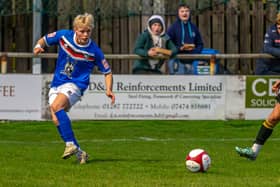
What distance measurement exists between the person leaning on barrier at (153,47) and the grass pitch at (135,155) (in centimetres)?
106

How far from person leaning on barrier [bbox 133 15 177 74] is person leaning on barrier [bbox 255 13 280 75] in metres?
1.66

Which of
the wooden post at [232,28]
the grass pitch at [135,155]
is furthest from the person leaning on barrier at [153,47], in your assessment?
the wooden post at [232,28]

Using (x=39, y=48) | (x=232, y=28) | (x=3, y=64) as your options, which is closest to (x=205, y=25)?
(x=232, y=28)

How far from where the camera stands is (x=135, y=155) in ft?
41.2

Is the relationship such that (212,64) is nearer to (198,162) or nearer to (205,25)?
(205,25)

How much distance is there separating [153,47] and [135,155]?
→ 204 inches

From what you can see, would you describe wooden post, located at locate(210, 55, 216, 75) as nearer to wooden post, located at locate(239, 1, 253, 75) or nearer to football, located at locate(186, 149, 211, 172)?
wooden post, located at locate(239, 1, 253, 75)

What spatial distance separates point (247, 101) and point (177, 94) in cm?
134

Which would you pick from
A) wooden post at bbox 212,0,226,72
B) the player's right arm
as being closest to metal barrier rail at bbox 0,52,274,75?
wooden post at bbox 212,0,226,72

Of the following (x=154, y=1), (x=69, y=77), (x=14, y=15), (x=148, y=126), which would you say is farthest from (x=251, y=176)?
(x=14, y=15)

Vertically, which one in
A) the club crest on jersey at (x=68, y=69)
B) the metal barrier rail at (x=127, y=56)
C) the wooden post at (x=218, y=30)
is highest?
the wooden post at (x=218, y=30)

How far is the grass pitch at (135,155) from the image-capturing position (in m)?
9.65

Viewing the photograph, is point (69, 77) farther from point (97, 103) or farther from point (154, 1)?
point (154, 1)

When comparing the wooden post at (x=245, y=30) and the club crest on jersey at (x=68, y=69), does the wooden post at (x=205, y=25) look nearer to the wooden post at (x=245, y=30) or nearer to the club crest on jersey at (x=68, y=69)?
the wooden post at (x=245, y=30)
